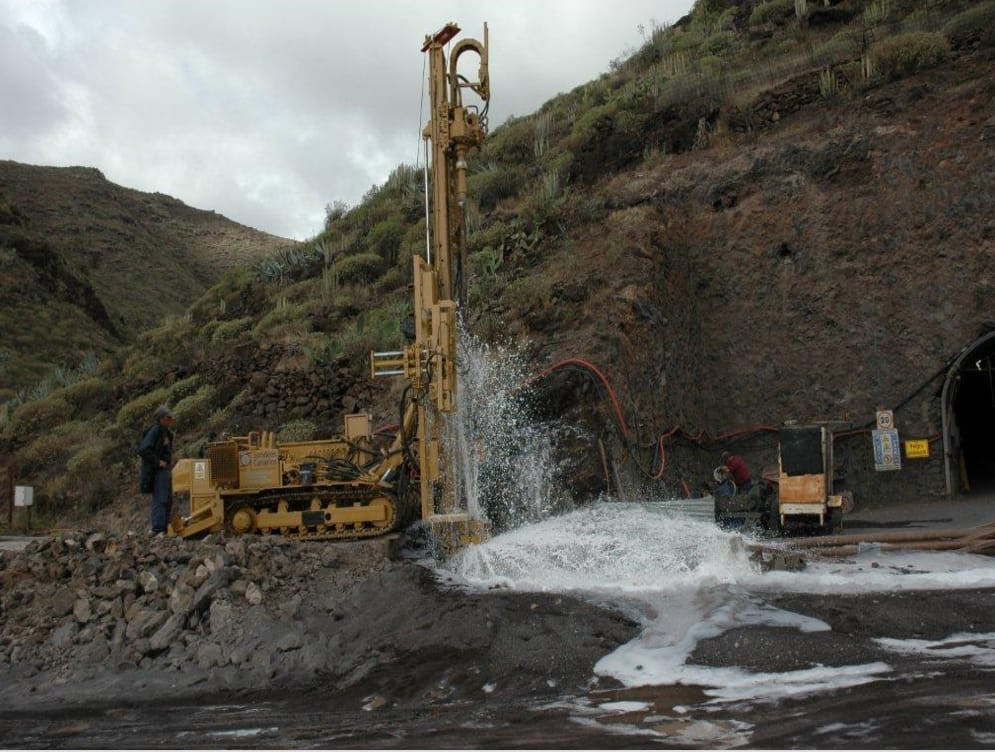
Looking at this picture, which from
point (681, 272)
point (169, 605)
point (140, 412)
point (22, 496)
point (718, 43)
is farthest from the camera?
point (718, 43)

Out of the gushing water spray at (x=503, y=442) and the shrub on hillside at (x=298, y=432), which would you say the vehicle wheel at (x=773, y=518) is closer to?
the gushing water spray at (x=503, y=442)

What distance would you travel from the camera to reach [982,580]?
363 inches

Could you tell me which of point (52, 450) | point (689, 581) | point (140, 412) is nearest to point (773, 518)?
point (689, 581)

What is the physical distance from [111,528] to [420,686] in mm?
13122

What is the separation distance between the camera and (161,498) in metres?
12.1

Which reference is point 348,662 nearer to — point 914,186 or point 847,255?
point 847,255

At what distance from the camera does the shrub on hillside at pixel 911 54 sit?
1983 cm

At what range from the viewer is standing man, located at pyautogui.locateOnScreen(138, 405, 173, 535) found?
11922 mm

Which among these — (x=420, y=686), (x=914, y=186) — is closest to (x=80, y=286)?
(x=914, y=186)

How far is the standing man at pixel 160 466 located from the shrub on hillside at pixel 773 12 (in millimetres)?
23584

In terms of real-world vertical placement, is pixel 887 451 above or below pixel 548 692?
above

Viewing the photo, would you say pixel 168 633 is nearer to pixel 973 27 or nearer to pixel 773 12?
pixel 973 27

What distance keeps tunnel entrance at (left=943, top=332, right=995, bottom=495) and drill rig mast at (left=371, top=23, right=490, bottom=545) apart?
9.98m

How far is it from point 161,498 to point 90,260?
47.6m
